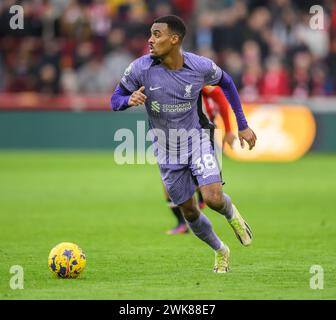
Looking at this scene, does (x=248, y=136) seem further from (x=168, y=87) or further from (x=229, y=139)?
(x=229, y=139)

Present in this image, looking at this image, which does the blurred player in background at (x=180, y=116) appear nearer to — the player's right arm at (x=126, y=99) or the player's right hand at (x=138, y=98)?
the player's right arm at (x=126, y=99)

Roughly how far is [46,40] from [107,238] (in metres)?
13.5

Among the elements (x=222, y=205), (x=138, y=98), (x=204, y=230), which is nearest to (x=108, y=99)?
(x=204, y=230)

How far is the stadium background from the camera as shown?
15629 mm

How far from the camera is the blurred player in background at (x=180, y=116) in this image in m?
9.40

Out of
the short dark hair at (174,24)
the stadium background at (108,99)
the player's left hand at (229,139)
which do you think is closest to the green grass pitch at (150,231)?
the stadium background at (108,99)

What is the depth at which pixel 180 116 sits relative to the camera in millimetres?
9508

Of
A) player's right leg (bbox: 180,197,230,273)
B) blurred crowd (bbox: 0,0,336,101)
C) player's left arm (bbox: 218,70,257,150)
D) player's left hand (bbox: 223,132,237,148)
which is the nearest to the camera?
player's right leg (bbox: 180,197,230,273)

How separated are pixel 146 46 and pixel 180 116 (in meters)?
14.7

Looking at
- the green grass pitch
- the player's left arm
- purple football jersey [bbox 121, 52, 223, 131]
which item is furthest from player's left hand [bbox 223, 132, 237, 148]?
purple football jersey [bbox 121, 52, 223, 131]

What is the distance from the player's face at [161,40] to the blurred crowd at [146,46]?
43.1 feet

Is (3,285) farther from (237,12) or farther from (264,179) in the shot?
(237,12)

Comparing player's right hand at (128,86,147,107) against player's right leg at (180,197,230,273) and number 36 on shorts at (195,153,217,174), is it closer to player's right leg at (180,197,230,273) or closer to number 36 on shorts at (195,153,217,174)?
number 36 on shorts at (195,153,217,174)

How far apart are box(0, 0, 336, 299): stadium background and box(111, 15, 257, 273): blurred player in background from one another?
388 centimetres
